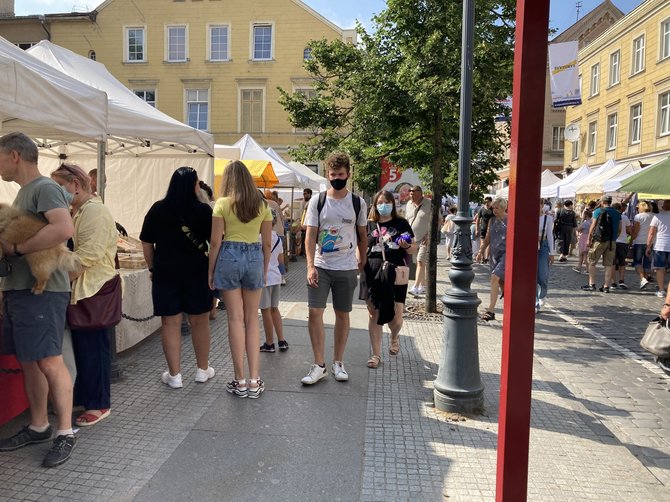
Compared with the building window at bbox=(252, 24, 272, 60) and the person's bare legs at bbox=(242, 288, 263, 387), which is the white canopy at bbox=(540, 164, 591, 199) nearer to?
the person's bare legs at bbox=(242, 288, 263, 387)

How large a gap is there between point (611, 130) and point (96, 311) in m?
27.5

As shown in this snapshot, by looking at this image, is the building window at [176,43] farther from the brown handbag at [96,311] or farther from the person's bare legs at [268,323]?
the brown handbag at [96,311]

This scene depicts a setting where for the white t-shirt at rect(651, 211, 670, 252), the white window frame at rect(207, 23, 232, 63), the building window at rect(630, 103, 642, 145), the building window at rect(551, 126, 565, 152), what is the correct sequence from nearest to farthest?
the white t-shirt at rect(651, 211, 670, 252)
the building window at rect(630, 103, 642, 145)
the white window frame at rect(207, 23, 232, 63)
the building window at rect(551, 126, 565, 152)

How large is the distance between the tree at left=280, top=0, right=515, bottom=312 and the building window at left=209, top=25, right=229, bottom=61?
76.6 ft

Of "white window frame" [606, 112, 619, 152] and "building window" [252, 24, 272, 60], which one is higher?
"building window" [252, 24, 272, 60]

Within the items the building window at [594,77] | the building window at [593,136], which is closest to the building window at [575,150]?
the building window at [593,136]

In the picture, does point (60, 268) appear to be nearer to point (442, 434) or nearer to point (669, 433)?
point (442, 434)

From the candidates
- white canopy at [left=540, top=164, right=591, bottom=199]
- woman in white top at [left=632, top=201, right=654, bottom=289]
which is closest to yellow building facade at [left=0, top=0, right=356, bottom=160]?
white canopy at [left=540, top=164, right=591, bottom=199]

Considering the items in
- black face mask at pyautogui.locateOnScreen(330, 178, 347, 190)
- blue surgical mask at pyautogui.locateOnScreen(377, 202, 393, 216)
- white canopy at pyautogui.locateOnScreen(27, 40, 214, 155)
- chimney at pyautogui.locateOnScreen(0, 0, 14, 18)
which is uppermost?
chimney at pyautogui.locateOnScreen(0, 0, 14, 18)

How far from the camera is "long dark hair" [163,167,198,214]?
4367mm

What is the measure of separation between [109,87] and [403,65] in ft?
12.6

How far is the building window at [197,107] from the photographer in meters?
31.6

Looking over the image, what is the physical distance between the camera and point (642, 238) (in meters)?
11.7

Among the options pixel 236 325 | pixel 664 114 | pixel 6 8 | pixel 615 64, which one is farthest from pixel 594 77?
pixel 6 8
